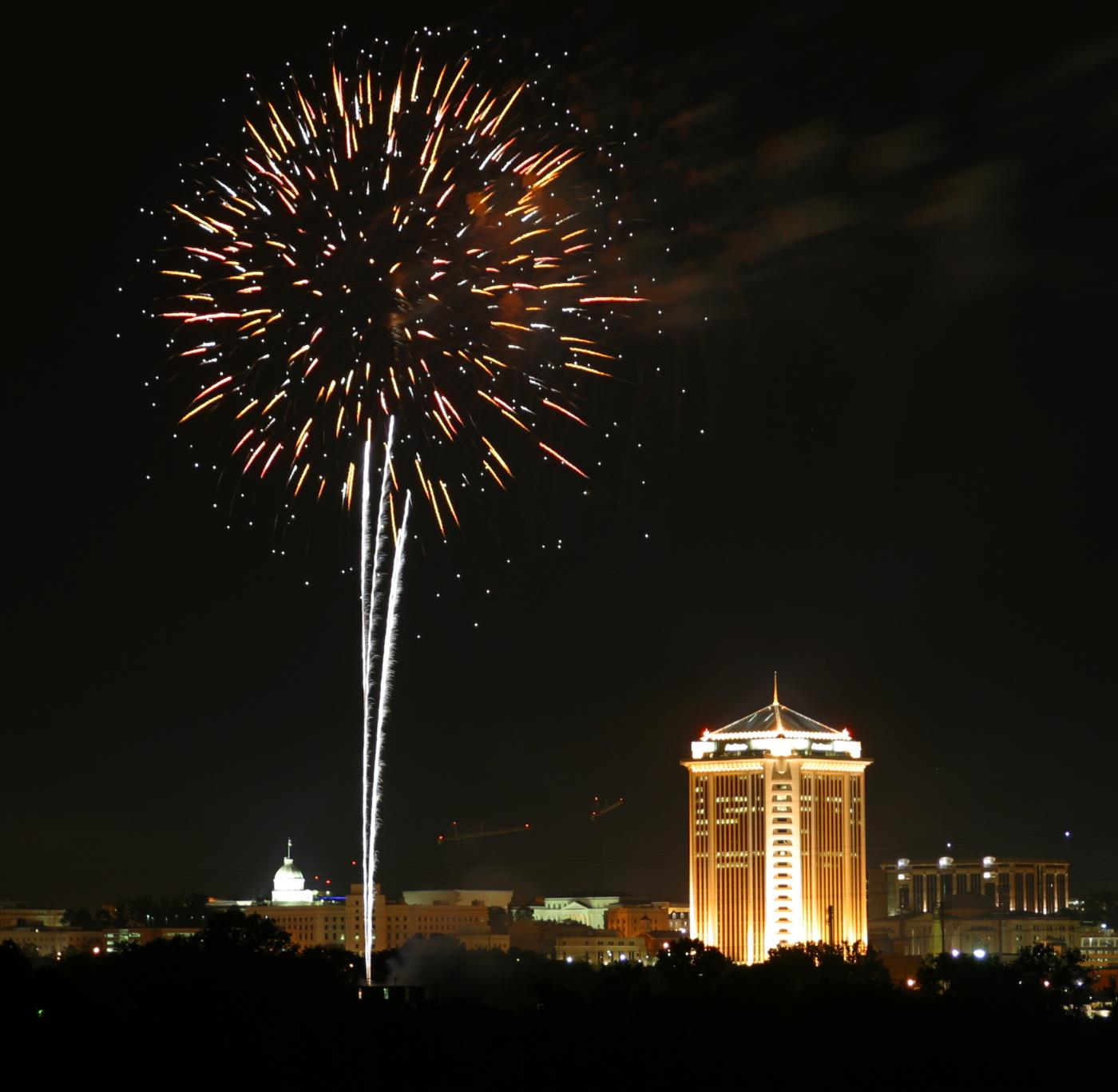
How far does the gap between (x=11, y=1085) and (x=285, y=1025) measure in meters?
10.6

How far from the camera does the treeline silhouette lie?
68.8m

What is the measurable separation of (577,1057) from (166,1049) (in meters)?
12.7

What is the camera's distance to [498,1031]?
7806 cm

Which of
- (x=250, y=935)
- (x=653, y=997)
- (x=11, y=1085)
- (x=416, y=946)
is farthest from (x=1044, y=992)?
(x=416, y=946)

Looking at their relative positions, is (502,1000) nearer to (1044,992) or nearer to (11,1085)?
(1044,992)

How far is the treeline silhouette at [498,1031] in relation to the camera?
226ft

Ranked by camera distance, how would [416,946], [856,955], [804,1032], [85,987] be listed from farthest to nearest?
[416,946] → [856,955] → [85,987] → [804,1032]

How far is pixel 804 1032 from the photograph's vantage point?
259 feet

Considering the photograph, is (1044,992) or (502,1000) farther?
(502,1000)

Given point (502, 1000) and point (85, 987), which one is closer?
point (85, 987)

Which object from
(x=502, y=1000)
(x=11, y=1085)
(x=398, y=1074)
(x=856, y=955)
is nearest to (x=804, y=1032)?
(x=398, y=1074)

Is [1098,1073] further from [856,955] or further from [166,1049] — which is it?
[856,955]

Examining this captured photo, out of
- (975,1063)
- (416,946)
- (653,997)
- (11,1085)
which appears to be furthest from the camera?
(416,946)

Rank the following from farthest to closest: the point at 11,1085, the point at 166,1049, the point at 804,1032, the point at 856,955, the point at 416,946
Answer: the point at 416,946
the point at 856,955
the point at 804,1032
the point at 166,1049
the point at 11,1085
